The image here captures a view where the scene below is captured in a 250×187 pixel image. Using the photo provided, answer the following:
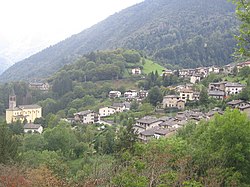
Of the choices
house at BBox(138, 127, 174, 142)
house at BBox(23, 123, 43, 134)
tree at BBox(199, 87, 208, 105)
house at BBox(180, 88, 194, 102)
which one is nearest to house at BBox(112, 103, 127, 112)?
house at BBox(180, 88, 194, 102)

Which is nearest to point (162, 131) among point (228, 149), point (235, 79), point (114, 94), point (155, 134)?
point (155, 134)

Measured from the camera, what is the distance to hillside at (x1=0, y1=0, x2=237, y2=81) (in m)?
99.6

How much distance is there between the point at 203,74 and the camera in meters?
65.7

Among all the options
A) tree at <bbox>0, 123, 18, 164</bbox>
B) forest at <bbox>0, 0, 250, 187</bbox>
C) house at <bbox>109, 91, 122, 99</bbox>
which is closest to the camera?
forest at <bbox>0, 0, 250, 187</bbox>

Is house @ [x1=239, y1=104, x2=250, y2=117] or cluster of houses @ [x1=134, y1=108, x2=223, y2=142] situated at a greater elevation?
house @ [x1=239, y1=104, x2=250, y2=117]

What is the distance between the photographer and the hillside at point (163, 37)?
9956 cm

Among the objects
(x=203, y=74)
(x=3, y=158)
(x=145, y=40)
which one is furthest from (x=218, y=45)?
(x=3, y=158)

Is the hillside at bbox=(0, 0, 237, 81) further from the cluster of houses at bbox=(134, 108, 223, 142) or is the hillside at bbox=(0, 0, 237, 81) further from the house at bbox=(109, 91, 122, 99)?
the cluster of houses at bbox=(134, 108, 223, 142)

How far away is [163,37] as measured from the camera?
11525 cm

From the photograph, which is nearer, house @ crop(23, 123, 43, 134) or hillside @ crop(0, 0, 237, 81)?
house @ crop(23, 123, 43, 134)

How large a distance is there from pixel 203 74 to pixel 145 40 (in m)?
52.9

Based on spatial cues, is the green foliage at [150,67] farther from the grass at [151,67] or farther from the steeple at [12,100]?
Result: the steeple at [12,100]

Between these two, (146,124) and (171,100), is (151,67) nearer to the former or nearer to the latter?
(171,100)

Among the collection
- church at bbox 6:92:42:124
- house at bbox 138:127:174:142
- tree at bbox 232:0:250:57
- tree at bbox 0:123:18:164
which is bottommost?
church at bbox 6:92:42:124
